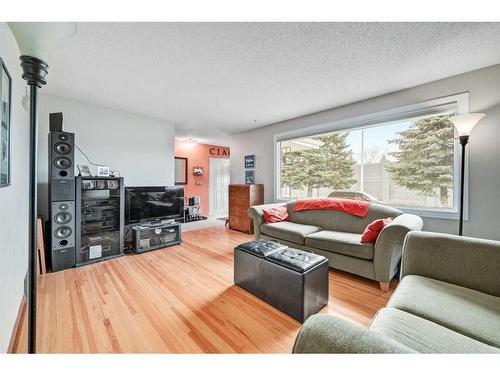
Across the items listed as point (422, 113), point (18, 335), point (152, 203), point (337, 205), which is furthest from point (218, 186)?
point (18, 335)

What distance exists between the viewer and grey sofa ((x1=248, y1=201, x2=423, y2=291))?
2.07m

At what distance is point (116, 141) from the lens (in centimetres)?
348

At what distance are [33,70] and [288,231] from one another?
2.70 metres

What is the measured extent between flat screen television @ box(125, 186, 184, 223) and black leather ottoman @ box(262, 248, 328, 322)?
2292 mm

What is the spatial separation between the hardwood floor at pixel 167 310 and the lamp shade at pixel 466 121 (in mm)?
1749

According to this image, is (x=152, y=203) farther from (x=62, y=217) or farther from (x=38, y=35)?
(x=38, y=35)
